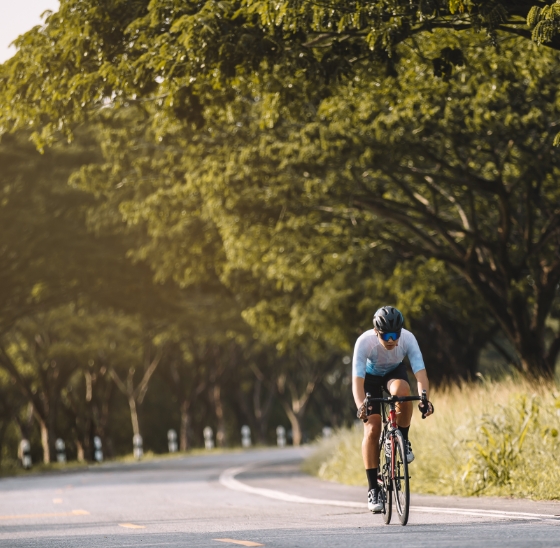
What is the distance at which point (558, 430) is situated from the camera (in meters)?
13.1

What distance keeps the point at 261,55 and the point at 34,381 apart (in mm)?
37599

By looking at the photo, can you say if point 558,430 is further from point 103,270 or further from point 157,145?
point 103,270

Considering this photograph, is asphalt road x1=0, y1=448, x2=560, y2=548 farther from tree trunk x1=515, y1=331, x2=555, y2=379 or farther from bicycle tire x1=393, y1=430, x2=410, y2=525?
tree trunk x1=515, y1=331, x2=555, y2=379

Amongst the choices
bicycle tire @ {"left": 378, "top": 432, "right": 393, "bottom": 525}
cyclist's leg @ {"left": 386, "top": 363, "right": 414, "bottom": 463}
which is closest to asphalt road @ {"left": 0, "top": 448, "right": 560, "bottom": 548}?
bicycle tire @ {"left": 378, "top": 432, "right": 393, "bottom": 525}

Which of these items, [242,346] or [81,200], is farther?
[242,346]

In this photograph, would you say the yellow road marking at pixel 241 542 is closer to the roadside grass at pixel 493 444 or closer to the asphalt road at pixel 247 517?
the asphalt road at pixel 247 517

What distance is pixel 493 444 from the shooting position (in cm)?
1398

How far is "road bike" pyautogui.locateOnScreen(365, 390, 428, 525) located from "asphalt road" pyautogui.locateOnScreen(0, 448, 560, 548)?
18cm

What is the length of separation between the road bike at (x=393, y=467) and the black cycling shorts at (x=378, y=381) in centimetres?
11

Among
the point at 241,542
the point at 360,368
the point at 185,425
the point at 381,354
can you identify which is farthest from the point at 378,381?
the point at 185,425

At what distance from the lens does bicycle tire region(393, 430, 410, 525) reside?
9.28 m

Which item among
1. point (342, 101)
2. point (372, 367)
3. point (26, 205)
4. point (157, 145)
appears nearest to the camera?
point (372, 367)

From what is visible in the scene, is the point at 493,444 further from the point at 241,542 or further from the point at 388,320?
the point at 241,542

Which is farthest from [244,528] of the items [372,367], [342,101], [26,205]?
[26,205]
